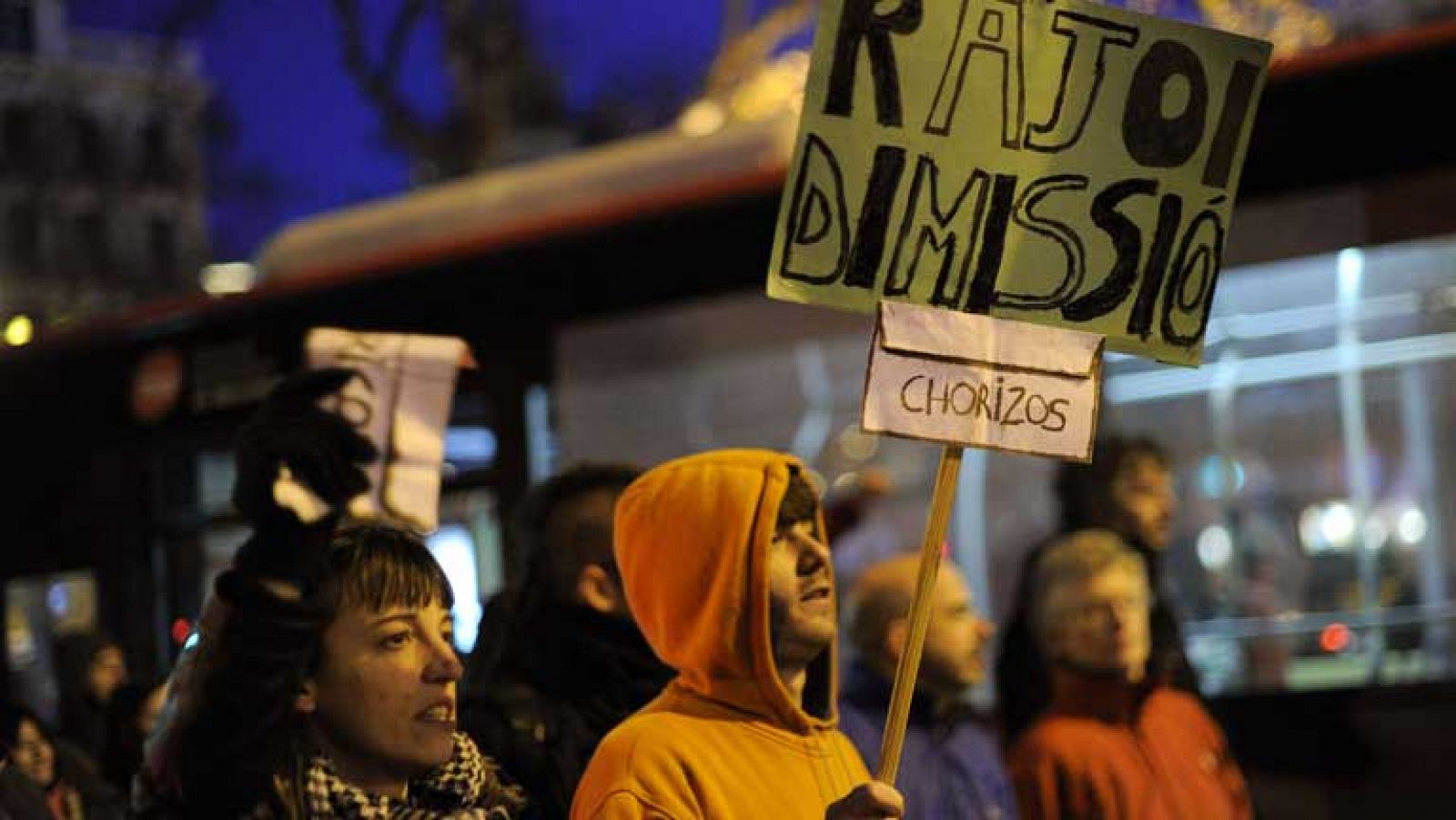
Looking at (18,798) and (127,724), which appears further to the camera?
(127,724)

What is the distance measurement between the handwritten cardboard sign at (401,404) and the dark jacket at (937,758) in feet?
3.87

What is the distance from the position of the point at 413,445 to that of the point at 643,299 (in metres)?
4.91

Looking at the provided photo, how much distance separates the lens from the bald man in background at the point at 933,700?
19.4 feet

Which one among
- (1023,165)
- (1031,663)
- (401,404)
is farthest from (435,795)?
(1031,663)

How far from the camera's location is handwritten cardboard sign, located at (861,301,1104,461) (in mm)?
3979

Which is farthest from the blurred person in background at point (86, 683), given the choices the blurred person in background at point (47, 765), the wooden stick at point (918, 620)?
the wooden stick at point (918, 620)

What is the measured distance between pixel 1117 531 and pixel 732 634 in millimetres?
3471

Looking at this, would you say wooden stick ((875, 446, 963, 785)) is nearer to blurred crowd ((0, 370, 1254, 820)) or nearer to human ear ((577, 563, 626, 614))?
blurred crowd ((0, 370, 1254, 820))

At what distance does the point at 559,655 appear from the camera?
498 cm

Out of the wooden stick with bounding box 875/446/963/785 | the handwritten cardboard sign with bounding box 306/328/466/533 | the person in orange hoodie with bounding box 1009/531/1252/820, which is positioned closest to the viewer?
the wooden stick with bounding box 875/446/963/785

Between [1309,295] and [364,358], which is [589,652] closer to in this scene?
[364,358]

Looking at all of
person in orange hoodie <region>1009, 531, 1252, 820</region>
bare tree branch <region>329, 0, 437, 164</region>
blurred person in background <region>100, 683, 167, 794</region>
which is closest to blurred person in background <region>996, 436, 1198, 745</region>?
person in orange hoodie <region>1009, 531, 1252, 820</region>

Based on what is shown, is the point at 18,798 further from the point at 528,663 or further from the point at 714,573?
Result: the point at 714,573

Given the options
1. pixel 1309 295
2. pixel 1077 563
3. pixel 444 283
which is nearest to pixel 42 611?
pixel 444 283
